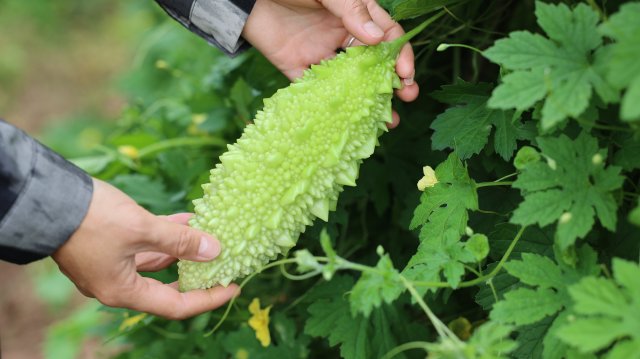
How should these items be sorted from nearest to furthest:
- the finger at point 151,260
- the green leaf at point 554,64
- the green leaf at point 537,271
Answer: the green leaf at point 554,64 < the green leaf at point 537,271 < the finger at point 151,260

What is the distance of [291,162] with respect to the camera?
1599mm

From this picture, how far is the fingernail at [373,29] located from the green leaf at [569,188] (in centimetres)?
51

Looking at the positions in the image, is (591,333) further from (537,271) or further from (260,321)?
(260,321)

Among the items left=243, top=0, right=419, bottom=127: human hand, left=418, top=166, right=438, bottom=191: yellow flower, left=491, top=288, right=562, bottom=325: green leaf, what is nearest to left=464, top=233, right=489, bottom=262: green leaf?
left=491, top=288, right=562, bottom=325: green leaf

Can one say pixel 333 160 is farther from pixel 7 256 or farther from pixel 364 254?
pixel 364 254

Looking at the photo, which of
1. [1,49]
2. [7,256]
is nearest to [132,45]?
[1,49]

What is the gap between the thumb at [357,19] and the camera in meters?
1.72

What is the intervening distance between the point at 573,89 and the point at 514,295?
410 millimetres

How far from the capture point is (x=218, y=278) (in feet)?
5.49

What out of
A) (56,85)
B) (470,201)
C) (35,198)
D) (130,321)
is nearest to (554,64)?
(470,201)

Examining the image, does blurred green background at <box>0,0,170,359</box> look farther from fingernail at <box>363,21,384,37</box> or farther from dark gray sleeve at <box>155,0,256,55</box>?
fingernail at <box>363,21,384,37</box>

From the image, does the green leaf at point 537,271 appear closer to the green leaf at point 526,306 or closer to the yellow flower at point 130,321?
the green leaf at point 526,306

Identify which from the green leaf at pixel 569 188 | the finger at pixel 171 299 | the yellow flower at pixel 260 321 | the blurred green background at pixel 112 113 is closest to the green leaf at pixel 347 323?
the yellow flower at pixel 260 321

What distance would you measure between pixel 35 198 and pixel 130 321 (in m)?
0.80
